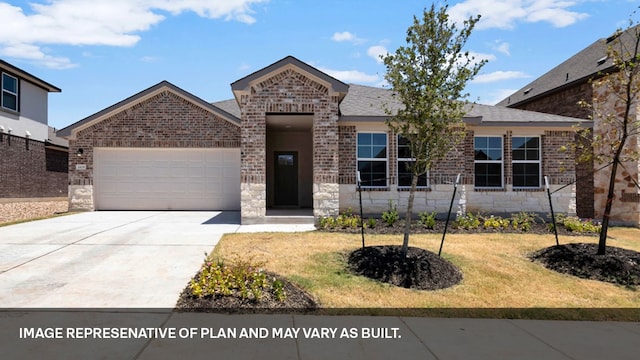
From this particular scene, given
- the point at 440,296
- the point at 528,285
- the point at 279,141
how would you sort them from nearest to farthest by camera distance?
1. the point at 440,296
2. the point at 528,285
3. the point at 279,141

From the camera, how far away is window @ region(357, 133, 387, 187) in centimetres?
1224

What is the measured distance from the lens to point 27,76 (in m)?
19.5

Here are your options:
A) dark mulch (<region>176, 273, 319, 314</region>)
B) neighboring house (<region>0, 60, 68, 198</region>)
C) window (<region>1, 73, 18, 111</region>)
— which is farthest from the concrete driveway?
window (<region>1, 73, 18, 111</region>)

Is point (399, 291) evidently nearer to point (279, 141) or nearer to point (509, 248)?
point (509, 248)

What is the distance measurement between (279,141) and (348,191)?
5.08 m

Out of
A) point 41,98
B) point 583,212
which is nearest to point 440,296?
point 583,212

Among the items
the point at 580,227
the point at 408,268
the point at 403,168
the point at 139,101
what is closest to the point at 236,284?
the point at 408,268

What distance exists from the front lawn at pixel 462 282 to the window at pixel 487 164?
3.99 metres

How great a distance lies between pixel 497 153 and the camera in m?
12.9

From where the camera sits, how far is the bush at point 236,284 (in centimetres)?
490

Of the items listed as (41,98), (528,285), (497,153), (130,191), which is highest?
(41,98)

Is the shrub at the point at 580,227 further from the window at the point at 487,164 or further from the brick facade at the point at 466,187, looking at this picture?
the window at the point at 487,164

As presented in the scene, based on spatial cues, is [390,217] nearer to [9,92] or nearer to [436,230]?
[436,230]

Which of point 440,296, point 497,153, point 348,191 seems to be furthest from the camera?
point 497,153
